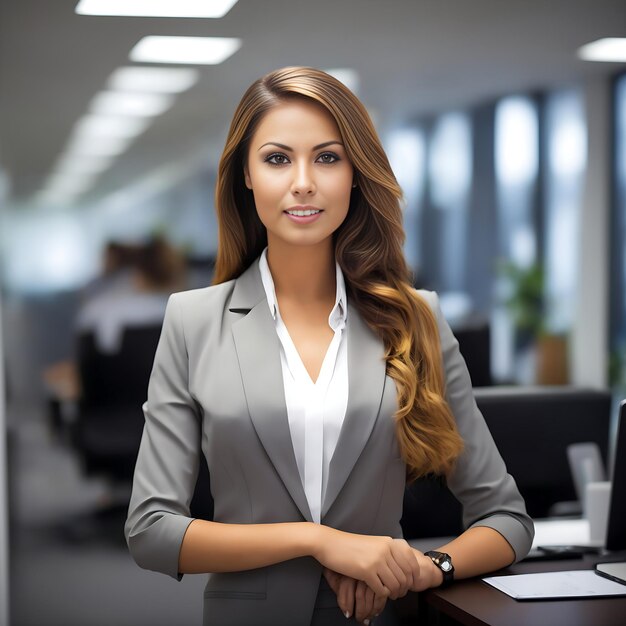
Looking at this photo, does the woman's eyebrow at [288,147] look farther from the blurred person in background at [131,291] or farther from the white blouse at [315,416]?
the blurred person in background at [131,291]

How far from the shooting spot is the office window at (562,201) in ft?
21.5

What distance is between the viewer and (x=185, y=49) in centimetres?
481

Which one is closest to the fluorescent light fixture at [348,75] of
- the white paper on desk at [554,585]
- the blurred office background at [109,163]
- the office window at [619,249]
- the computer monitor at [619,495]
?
the blurred office background at [109,163]

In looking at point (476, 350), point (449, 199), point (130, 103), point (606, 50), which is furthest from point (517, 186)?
point (476, 350)

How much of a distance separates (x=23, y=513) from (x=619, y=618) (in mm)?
3913

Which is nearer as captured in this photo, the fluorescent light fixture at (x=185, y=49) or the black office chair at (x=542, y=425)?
the black office chair at (x=542, y=425)

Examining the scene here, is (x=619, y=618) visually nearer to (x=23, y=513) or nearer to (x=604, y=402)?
(x=604, y=402)

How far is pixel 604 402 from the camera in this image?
2.85 m

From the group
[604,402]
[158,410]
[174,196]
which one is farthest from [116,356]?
[158,410]

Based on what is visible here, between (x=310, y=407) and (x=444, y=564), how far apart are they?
0.39 m

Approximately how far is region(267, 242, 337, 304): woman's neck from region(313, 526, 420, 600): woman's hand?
20.1 inches

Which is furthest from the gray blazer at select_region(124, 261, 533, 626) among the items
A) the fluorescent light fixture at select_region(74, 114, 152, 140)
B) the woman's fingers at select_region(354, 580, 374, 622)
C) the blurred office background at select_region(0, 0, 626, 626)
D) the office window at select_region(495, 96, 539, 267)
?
the office window at select_region(495, 96, 539, 267)

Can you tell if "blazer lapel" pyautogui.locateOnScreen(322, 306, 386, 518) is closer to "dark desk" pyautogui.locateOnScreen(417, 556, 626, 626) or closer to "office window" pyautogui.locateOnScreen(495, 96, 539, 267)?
"dark desk" pyautogui.locateOnScreen(417, 556, 626, 626)

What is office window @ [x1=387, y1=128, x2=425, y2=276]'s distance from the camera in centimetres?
605
